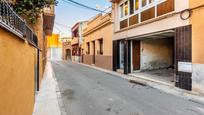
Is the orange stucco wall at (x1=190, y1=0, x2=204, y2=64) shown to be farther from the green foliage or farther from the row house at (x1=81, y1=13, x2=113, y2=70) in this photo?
the row house at (x1=81, y1=13, x2=113, y2=70)

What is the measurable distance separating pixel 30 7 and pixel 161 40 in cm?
1073

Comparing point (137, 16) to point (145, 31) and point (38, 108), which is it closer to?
point (145, 31)

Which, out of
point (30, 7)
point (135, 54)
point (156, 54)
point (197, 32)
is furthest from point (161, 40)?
point (30, 7)

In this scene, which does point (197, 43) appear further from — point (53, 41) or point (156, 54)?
point (53, 41)

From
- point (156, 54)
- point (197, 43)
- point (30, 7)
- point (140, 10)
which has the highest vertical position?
point (140, 10)

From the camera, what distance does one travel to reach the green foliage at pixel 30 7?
742 cm

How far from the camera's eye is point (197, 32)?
25.4 ft

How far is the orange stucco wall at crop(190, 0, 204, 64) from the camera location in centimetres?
755

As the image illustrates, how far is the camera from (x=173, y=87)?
8906 millimetres

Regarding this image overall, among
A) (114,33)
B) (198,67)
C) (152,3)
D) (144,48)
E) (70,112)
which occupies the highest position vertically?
(152,3)

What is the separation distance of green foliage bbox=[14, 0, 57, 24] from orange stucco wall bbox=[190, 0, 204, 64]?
18.7 ft

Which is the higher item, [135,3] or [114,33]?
[135,3]

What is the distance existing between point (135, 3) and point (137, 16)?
109 centimetres

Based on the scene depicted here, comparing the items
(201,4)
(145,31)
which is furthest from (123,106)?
(145,31)
